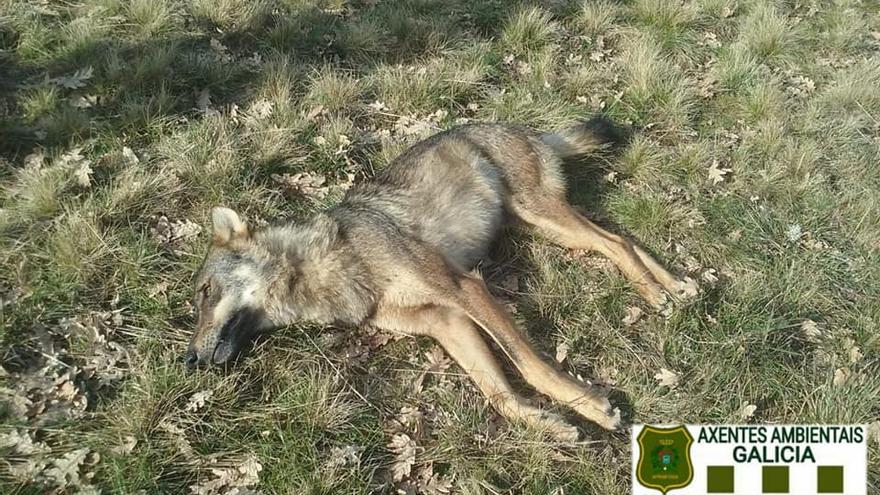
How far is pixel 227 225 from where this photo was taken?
4.90 metres

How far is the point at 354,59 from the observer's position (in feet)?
25.4

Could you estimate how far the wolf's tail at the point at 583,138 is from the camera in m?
6.31

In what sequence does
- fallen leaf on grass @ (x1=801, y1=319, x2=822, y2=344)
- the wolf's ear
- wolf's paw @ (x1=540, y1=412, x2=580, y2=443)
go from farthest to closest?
1. the wolf's ear
2. fallen leaf on grass @ (x1=801, y1=319, x2=822, y2=344)
3. wolf's paw @ (x1=540, y1=412, x2=580, y2=443)

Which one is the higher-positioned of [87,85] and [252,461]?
[87,85]

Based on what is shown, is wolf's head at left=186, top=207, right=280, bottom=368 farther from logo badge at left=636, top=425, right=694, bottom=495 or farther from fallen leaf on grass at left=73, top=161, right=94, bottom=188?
logo badge at left=636, top=425, right=694, bottom=495

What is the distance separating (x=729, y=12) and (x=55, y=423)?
9557 millimetres

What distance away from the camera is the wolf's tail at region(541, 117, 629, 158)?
20.7ft

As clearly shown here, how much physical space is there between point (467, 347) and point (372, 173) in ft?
8.12

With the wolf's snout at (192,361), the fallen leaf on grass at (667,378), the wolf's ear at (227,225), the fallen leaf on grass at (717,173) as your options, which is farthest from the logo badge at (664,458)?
the wolf's ear at (227,225)

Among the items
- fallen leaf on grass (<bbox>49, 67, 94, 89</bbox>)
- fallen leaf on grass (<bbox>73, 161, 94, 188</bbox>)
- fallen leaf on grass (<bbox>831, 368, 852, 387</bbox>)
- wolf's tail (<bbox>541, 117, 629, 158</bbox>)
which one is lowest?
fallen leaf on grass (<bbox>831, 368, 852, 387</bbox>)

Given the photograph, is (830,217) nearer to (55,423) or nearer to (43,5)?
(55,423)

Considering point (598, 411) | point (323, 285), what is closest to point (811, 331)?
point (598, 411)

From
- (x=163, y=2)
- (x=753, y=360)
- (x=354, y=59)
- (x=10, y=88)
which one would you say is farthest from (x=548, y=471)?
(x=163, y=2)

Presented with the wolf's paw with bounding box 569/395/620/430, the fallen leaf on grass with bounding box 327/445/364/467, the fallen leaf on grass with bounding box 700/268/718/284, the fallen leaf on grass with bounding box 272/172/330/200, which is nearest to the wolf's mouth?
the fallen leaf on grass with bounding box 327/445/364/467
